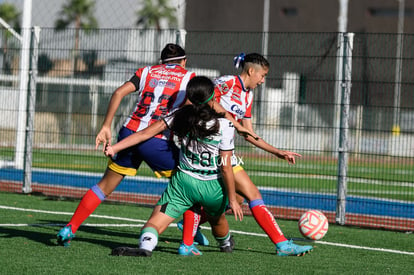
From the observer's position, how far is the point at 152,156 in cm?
707

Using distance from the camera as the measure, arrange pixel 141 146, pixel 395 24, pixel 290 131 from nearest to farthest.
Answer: pixel 141 146 < pixel 290 131 < pixel 395 24

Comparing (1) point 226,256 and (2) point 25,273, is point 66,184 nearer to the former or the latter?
(1) point 226,256

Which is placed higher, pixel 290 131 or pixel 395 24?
pixel 395 24

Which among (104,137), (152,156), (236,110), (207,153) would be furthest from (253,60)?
(104,137)

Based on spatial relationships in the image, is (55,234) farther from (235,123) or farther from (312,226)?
(312,226)

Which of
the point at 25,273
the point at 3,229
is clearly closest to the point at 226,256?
the point at 25,273

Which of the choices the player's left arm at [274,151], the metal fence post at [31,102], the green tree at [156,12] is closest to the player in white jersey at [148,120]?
the player's left arm at [274,151]

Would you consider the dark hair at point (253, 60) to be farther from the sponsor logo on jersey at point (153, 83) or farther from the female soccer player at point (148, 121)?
the sponsor logo on jersey at point (153, 83)

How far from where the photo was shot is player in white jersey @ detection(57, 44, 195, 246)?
7059mm

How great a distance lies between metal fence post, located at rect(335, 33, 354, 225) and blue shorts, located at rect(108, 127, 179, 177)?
4.44 metres

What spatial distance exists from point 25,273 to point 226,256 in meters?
2.17

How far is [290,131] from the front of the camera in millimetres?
11594

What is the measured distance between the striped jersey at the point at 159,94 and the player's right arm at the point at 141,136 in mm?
273

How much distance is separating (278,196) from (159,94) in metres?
5.55
